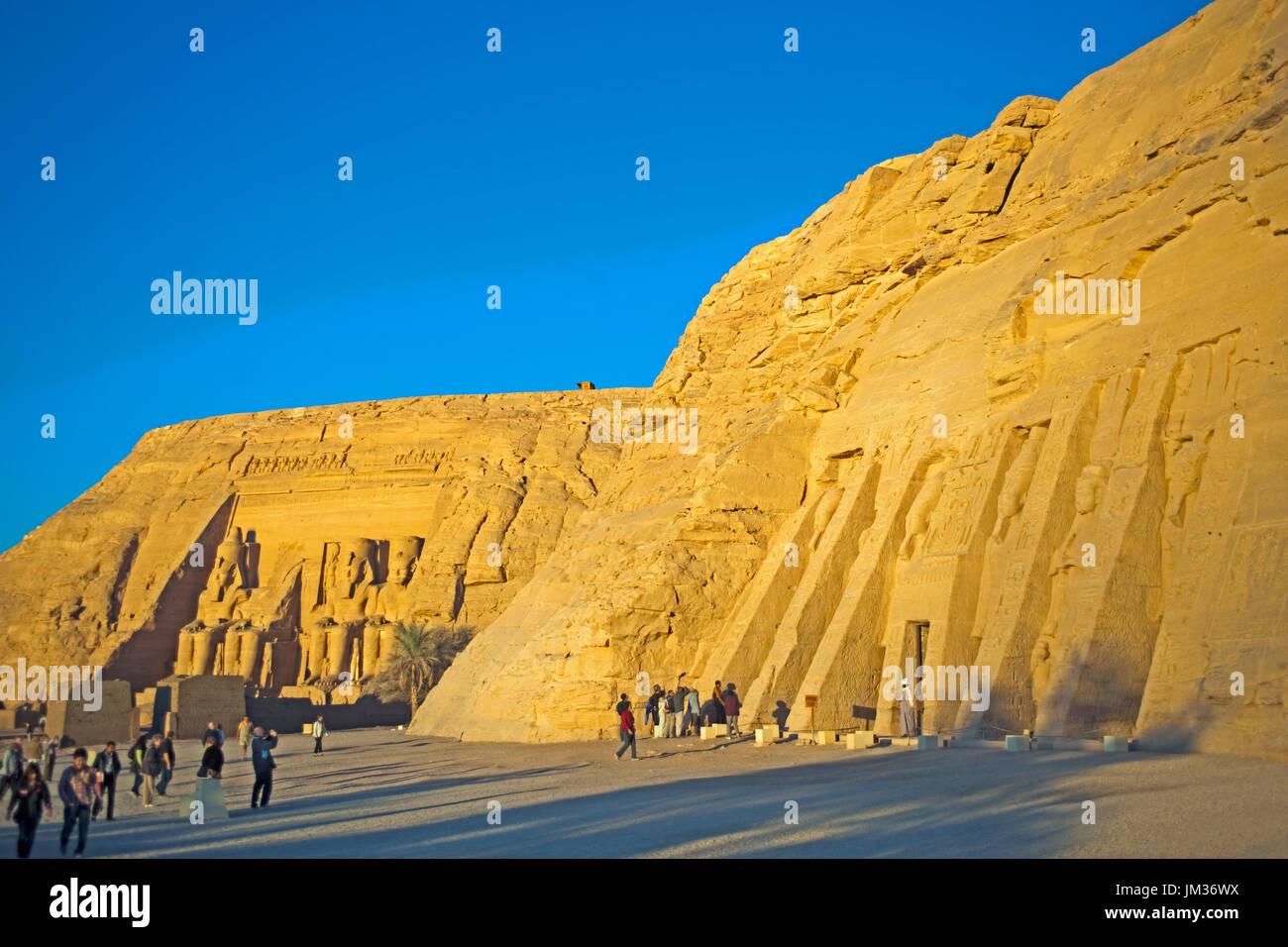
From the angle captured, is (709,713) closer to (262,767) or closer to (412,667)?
(262,767)

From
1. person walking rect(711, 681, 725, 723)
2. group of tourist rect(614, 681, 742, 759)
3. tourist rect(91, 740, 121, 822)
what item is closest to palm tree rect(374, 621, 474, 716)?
group of tourist rect(614, 681, 742, 759)

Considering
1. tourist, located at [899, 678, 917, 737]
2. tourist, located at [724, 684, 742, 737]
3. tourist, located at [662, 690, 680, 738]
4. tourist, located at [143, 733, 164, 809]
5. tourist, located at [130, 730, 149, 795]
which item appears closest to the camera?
tourist, located at [143, 733, 164, 809]

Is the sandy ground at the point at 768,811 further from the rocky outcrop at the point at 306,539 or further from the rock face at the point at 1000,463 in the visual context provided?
the rocky outcrop at the point at 306,539

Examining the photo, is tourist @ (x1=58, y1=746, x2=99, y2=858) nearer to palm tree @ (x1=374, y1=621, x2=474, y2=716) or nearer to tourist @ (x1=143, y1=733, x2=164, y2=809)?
tourist @ (x1=143, y1=733, x2=164, y2=809)

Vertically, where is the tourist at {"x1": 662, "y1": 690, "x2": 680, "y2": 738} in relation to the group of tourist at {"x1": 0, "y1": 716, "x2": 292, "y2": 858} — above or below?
below

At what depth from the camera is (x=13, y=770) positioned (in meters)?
15.9

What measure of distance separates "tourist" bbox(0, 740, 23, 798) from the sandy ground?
698 mm

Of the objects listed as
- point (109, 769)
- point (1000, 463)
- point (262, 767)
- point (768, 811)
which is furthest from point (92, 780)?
point (1000, 463)

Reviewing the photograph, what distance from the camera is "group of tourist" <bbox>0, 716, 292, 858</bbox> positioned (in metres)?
10.1

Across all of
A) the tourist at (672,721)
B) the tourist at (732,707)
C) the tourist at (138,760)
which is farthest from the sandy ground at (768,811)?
the tourist at (672,721)

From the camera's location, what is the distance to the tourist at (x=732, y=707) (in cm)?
1945

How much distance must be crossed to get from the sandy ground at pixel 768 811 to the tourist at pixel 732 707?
2672 millimetres
